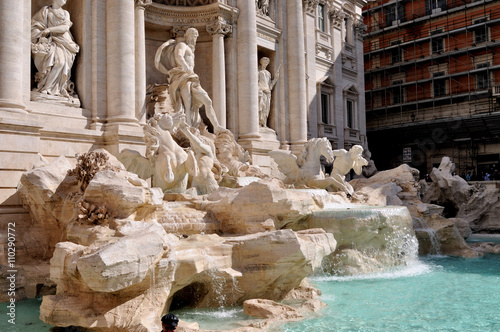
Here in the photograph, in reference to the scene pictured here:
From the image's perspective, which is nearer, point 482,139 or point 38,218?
point 38,218

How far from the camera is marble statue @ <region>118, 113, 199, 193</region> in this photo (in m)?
10.3

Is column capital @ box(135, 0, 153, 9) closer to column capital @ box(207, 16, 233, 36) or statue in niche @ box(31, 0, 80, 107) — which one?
statue in niche @ box(31, 0, 80, 107)

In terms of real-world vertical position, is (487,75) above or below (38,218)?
above

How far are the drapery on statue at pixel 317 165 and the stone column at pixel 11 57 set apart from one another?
24.0 feet

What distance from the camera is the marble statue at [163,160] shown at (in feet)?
33.9

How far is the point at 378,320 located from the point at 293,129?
12.9 m

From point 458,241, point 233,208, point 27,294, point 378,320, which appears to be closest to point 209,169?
point 233,208

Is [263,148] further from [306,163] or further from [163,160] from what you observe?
[163,160]

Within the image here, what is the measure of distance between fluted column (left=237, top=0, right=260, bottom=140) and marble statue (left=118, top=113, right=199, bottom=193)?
6.13m

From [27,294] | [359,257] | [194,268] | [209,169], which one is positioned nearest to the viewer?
[194,268]

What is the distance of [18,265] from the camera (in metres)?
8.88

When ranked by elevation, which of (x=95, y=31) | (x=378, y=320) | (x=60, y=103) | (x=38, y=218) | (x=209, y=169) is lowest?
(x=378, y=320)

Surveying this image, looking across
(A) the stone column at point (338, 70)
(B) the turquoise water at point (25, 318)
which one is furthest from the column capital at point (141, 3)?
(A) the stone column at point (338, 70)

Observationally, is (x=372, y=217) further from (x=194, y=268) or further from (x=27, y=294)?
(x=27, y=294)
